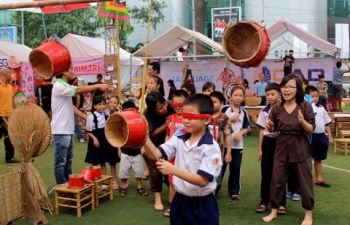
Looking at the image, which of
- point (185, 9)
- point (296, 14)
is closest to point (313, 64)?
point (296, 14)

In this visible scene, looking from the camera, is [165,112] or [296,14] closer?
[165,112]

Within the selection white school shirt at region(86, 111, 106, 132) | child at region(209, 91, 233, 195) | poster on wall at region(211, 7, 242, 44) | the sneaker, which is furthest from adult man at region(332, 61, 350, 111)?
poster on wall at region(211, 7, 242, 44)

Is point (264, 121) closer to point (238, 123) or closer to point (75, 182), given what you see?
point (238, 123)

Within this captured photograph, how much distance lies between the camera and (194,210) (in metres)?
2.70

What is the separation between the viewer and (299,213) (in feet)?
14.1

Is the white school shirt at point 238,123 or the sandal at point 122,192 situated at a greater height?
the white school shirt at point 238,123

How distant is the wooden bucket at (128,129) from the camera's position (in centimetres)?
241

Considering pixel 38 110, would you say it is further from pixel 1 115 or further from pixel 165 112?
pixel 1 115

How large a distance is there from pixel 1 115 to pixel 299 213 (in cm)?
484

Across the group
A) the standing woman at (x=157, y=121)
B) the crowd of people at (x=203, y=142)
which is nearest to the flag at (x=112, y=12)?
the crowd of people at (x=203, y=142)

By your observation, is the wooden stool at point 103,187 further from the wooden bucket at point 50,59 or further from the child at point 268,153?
the child at point 268,153

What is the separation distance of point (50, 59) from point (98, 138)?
166 cm

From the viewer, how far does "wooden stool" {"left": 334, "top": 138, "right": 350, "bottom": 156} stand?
7289 millimetres

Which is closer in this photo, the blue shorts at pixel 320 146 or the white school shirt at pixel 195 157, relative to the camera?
the white school shirt at pixel 195 157
